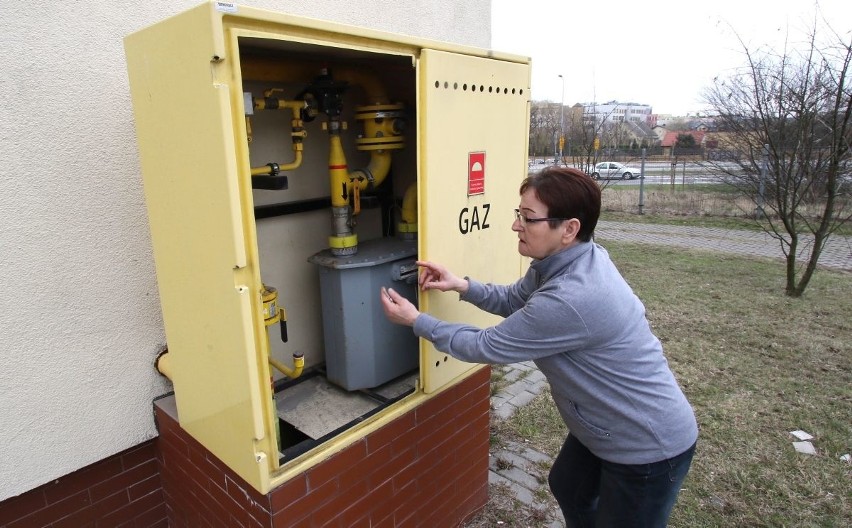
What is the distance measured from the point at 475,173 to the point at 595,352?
88 cm

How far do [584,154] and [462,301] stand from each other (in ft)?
29.0

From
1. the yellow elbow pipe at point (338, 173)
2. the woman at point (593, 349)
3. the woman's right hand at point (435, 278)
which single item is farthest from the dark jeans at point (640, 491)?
the yellow elbow pipe at point (338, 173)

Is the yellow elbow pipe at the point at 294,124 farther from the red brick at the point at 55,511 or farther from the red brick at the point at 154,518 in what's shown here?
the red brick at the point at 154,518

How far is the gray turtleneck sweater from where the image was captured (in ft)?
5.51

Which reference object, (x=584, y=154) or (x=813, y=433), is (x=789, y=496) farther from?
(x=584, y=154)

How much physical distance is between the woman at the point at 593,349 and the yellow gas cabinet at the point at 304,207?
42 cm

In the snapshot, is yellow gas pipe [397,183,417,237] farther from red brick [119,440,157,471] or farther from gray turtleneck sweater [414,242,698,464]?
red brick [119,440,157,471]

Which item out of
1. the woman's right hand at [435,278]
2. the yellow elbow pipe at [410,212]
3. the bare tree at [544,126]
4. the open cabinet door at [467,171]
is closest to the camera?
the open cabinet door at [467,171]

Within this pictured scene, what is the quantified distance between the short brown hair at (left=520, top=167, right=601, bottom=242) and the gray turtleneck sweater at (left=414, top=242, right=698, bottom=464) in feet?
0.35

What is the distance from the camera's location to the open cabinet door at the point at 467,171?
193cm

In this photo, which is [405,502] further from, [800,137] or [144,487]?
[800,137]

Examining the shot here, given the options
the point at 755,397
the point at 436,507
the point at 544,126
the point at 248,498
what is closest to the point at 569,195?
the point at 248,498

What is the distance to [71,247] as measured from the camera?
184cm

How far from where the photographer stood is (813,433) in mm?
3512
